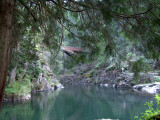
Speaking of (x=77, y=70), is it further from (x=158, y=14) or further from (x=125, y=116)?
(x=158, y=14)

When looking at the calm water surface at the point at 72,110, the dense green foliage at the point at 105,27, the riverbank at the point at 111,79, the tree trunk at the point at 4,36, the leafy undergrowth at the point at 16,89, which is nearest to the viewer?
the tree trunk at the point at 4,36

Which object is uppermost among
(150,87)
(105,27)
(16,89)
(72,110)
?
(105,27)

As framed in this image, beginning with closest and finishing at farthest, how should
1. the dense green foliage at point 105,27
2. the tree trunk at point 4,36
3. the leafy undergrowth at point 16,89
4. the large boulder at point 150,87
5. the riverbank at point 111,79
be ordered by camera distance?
the tree trunk at point 4,36 → the dense green foliage at point 105,27 → the leafy undergrowth at point 16,89 → the large boulder at point 150,87 → the riverbank at point 111,79

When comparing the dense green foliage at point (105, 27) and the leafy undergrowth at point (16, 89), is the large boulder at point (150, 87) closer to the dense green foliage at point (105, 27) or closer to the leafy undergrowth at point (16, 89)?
the leafy undergrowth at point (16, 89)

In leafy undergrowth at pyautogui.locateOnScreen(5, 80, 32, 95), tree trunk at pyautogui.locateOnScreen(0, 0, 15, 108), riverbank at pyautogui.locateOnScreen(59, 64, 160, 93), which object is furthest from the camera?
riverbank at pyautogui.locateOnScreen(59, 64, 160, 93)

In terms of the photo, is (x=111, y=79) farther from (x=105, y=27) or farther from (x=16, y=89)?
(x=105, y=27)

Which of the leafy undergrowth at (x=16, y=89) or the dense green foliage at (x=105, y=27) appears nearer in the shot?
the dense green foliage at (x=105, y=27)

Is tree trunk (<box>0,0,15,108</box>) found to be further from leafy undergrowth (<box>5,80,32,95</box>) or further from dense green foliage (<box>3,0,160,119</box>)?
leafy undergrowth (<box>5,80,32,95</box>)

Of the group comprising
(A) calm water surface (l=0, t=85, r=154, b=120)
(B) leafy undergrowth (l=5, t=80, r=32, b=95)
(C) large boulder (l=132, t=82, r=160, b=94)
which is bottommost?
(A) calm water surface (l=0, t=85, r=154, b=120)

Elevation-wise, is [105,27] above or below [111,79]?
above

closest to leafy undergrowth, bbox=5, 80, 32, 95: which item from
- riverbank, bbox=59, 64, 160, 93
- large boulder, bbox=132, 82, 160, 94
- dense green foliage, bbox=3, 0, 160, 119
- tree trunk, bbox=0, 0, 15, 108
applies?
riverbank, bbox=59, 64, 160, 93

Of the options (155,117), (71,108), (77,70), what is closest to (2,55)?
(155,117)

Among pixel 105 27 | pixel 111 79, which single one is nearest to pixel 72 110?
pixel 105 27

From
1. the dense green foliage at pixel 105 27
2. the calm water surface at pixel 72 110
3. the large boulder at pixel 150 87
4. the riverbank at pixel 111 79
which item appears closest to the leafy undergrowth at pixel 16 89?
the calm water surface at pixel 72 110
